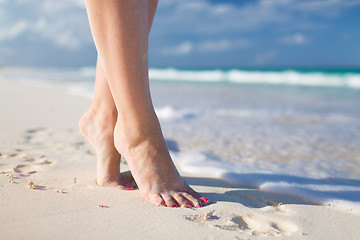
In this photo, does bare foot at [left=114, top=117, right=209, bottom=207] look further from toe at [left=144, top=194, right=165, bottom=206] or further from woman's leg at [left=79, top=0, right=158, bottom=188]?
woman's leg at [left=79, top=0, right=158, bottom=188]

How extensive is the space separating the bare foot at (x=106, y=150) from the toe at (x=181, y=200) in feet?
0.79

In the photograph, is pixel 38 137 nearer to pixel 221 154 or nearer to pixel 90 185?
pixel 90 185

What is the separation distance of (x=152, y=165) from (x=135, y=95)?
27 centimetres

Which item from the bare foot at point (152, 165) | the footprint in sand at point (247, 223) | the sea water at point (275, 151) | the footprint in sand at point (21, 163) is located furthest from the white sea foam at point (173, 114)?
the footprint in sand at point (247, 223)

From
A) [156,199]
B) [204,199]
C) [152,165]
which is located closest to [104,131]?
[152,165]

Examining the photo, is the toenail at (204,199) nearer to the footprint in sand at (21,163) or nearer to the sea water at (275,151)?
the sea water at (275,151)

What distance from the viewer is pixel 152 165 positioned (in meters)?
1.19

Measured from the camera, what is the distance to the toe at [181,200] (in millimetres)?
1110

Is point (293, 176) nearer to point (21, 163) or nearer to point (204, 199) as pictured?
point (204, 199)

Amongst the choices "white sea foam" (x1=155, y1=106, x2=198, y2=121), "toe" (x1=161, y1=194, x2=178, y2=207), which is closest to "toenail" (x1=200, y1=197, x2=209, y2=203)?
"toe" (x1=161, y1=194, x2=178, y2=207)

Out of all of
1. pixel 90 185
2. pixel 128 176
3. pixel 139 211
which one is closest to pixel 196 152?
pixel 128 176

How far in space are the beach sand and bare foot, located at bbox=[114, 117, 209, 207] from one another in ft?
0.21

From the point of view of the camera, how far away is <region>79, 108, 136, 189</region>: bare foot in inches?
52.2

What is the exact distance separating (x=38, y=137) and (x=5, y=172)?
87 cm
